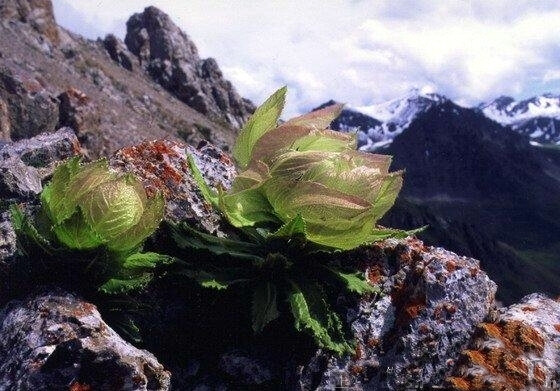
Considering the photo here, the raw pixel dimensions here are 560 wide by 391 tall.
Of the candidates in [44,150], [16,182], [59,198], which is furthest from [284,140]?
[44,150]

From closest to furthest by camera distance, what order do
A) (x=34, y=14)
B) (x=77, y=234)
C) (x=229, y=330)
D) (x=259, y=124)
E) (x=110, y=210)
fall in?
(x=77, y=234) → (x=110, y=210) → (x=229, y=330) → (x=259, y=124) → (x=34, y=14)

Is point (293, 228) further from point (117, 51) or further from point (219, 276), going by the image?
point (117, 51)

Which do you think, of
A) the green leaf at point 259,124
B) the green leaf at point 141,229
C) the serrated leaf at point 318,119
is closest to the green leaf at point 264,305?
the green leaf at point 141,229

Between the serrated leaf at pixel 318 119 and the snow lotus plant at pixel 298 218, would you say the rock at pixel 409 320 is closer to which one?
the snow lotus plant at pixel 298 218

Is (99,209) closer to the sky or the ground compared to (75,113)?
closer to the sky

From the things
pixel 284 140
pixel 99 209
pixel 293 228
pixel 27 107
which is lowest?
pixel 27 107

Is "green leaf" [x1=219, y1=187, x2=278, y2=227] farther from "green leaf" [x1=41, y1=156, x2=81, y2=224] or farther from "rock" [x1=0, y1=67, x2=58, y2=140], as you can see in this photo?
"rock" [x1=0, y1=67, x2=58, y2=140]

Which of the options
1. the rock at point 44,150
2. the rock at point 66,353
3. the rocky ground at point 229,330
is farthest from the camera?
the rock at point 44,150

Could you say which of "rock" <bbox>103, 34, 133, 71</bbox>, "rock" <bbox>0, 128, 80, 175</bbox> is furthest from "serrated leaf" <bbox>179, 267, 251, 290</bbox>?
"rock" <bbox>103, 34, 133, 71</bbox>
